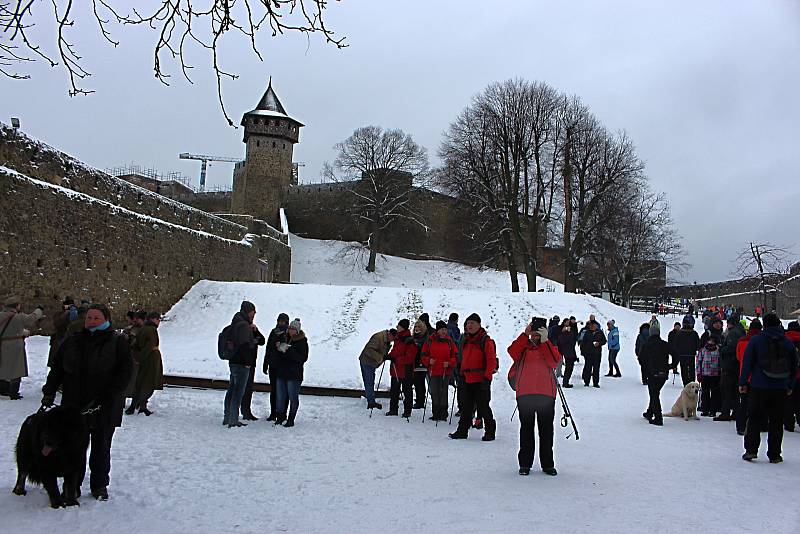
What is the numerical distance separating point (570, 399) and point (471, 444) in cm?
460

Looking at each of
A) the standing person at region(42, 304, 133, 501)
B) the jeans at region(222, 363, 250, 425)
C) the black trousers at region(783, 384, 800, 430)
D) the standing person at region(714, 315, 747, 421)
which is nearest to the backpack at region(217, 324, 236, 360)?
the jeans at region(222, 363, 250, 425)

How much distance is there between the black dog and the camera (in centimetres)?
426

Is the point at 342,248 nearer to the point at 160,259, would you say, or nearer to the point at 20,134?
the point at 160,259

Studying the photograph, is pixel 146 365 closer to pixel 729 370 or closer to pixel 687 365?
pixel 729 370

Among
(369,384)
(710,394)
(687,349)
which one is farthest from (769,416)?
(687,349)

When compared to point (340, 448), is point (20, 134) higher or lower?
higher

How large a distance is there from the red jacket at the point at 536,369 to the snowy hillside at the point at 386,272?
106ft

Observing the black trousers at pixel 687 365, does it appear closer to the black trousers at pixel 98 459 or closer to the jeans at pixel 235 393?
the jeans at pixel 235 393

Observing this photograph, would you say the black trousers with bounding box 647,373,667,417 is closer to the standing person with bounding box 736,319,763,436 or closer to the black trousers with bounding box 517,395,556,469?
the standing person with bounding box 736,319,763,436

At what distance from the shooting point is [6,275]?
12.7 m

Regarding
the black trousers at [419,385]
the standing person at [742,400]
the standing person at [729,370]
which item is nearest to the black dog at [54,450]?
the black trousers at [419,385]

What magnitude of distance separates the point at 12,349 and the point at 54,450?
15.2 feet

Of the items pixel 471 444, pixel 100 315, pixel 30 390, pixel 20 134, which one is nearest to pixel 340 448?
pixel 471 444

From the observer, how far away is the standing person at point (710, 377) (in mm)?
9562
